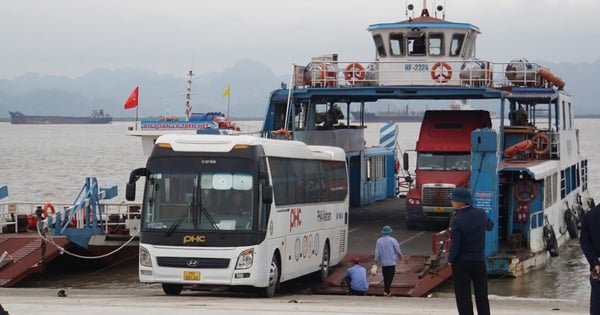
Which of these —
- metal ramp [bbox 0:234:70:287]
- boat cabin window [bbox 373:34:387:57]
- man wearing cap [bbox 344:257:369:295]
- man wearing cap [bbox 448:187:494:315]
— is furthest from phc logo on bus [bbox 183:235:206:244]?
boat cabin window [bbox 373:34:387:57]

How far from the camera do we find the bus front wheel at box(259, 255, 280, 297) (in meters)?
19.2

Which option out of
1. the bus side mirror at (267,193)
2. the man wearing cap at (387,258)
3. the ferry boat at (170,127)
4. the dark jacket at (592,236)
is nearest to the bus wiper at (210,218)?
the bus side mirror at (267,193)

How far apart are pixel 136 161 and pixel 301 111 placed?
71.2 meters

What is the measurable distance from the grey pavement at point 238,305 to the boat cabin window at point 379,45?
52.0 ft

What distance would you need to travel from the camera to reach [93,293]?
20.9 m

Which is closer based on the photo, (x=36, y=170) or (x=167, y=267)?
(x=167, y=267)

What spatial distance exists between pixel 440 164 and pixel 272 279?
13.2m

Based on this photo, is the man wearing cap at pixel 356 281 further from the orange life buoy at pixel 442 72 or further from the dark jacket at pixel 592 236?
the orange life buoy at pixel 442 72

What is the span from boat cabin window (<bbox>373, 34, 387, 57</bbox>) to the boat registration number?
1780 cm

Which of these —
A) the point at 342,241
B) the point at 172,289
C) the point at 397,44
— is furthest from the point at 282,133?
the point at 172,289

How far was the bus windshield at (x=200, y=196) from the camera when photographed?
61.3 feet

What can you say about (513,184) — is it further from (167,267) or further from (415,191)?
(167,267)

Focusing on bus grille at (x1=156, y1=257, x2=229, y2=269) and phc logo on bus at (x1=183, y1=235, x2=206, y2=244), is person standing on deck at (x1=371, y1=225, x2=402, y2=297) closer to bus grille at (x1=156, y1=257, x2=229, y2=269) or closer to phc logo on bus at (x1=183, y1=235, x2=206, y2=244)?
bus grille at (x1=156, y1=257, x2=229, y2=269)

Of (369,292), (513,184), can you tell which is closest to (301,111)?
(513,184)
